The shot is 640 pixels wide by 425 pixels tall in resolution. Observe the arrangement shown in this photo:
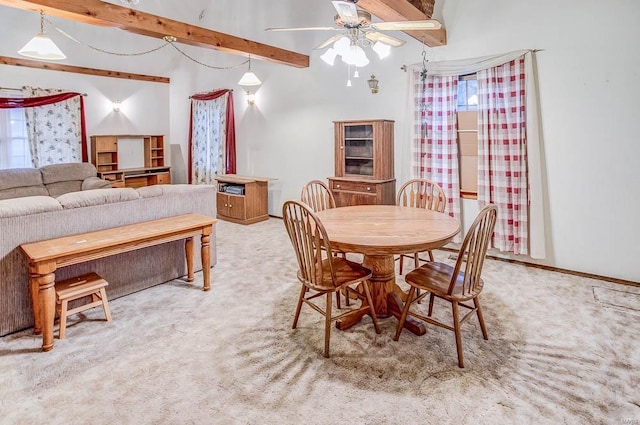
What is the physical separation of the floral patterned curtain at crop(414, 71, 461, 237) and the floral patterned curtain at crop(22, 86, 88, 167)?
5751mm

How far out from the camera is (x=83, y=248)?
8.39ft

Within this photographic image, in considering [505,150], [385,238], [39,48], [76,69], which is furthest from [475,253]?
[76,69]

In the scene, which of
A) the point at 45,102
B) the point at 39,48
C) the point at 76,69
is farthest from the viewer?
the point at 76,69

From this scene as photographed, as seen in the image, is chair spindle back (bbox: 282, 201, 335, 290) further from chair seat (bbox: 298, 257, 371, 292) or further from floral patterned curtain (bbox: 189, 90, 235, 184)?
floral patterned curtain (bbox: 189, 90, 235, 184)

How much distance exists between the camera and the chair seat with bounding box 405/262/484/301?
2312mm

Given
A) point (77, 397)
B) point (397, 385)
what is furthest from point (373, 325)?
point (77, 397)

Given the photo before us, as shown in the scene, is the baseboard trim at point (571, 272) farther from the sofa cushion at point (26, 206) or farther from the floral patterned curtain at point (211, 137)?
the floral patterned curtain at point (211, 137)

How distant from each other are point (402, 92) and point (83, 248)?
3.83 m

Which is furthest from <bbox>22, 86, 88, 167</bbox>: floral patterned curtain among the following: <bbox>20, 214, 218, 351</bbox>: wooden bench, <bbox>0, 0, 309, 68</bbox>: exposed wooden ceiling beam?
<bbox>20, 214, 218, 351</bbox>: wooden bench

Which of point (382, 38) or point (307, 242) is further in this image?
point (382, 38)

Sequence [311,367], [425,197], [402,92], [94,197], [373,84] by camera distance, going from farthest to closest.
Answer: [373,84] < [402,92] < [425,197] < [94,197] < [311,367]

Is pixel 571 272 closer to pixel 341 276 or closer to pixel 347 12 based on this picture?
pixel 341 276

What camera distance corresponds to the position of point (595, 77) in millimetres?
3582

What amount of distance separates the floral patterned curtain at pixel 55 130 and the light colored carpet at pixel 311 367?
470cm
